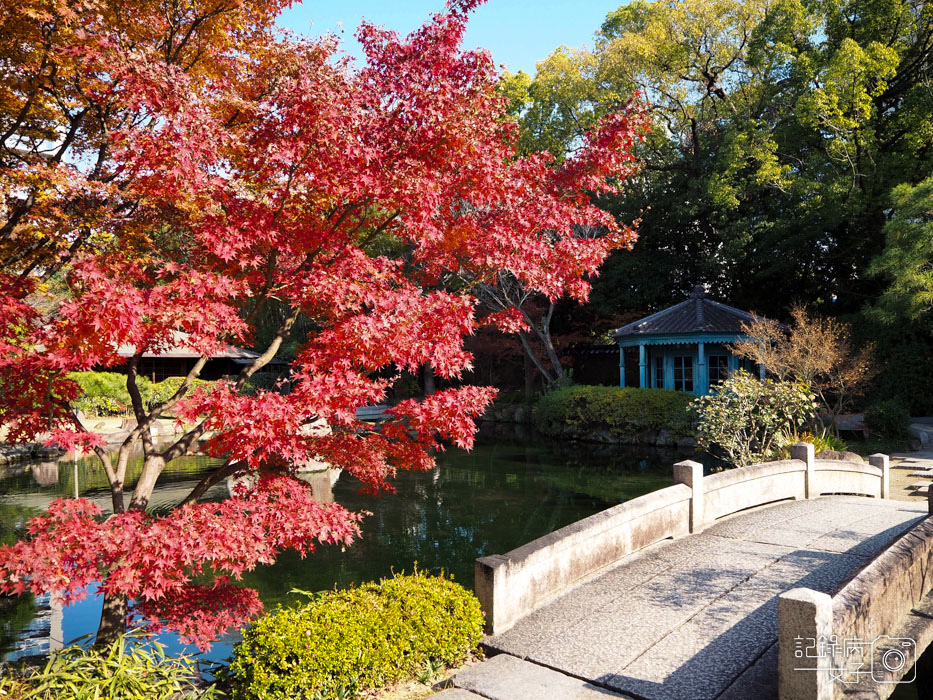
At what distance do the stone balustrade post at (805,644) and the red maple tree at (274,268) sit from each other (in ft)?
8.27

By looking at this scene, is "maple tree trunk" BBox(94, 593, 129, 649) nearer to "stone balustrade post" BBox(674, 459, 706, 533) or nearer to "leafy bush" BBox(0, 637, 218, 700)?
"leafy bush" BBox(0, 637, 218, 700)

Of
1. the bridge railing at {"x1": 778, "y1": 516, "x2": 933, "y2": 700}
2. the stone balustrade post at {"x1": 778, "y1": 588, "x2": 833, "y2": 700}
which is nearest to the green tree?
the bridge railing at {"x1": 778, "y1": 516, "x2": 933, "y2": 700}

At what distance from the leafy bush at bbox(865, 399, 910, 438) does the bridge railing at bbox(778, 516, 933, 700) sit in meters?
12.9

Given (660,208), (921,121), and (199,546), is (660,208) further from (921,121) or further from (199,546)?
(199,546)

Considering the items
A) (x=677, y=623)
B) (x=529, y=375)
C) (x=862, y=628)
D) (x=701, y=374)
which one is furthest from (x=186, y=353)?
(x=862, y=628)

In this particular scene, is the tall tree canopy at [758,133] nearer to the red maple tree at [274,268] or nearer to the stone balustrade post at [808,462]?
the stone balustrade post at [808,462]

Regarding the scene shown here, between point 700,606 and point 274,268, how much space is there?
4.84 meters

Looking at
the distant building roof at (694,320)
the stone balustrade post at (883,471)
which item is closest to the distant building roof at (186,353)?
the stone balustrade post at (883,471)

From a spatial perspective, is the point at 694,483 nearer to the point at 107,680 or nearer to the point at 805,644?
the point at 805,644

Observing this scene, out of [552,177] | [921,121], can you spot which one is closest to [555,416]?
[921,121]

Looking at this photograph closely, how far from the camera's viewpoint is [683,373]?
74.3 feet

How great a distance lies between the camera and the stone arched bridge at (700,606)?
13.8ft

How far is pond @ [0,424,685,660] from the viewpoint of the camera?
8.12 m

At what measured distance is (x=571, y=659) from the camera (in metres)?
4.85
